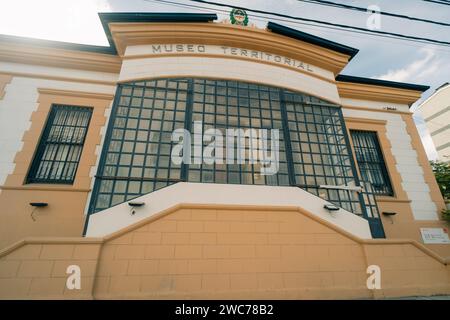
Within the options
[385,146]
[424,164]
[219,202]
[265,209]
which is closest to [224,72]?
[219,202]

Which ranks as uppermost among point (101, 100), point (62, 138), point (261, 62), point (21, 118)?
point (261, 62)

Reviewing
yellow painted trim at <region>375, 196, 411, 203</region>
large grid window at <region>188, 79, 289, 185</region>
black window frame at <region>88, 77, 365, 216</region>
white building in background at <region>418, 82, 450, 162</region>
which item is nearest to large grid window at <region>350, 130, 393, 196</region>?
yellow painted trim at <region>375, 196, 411, 203</region>

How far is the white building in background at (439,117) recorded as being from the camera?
112 ft

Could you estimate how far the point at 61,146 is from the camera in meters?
7.11

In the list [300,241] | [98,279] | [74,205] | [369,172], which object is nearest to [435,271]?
[300,241]

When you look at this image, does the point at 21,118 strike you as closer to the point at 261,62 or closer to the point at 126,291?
the point at 126,291

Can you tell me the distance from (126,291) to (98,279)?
0.65 metres

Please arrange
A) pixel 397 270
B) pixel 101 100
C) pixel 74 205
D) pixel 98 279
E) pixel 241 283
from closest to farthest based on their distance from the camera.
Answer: pixel 98 279 < pixel 241 283 < pixel 397 270 < pixel 74 205 < pixel 101 100

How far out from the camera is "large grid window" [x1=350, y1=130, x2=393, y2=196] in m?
8.59

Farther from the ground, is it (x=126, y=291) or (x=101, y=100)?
(x=101, y=100)

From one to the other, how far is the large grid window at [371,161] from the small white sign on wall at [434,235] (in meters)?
1.71

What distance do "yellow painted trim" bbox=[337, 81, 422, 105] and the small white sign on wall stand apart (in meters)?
6.11

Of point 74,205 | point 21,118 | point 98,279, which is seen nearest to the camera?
point 98,279

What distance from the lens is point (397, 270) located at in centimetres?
512
